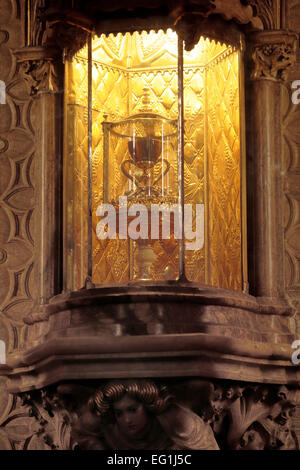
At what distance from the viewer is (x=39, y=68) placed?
4.92 m

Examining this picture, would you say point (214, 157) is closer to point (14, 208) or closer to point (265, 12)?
point (265, 12)

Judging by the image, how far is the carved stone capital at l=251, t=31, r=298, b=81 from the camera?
4.78 meters

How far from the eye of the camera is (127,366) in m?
4.27

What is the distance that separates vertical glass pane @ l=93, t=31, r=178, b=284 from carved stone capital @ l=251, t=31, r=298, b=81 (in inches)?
11.2

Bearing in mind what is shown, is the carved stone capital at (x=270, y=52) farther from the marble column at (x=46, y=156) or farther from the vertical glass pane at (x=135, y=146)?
the marble column at (x=46, y=156)

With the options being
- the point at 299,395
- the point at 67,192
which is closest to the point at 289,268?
the point at 299,395

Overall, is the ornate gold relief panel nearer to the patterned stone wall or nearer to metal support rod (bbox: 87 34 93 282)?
metal support rod (bbox: 87 34 93 282)

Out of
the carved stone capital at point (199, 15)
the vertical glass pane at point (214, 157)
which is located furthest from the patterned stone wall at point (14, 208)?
the carved stone capital at point (199, 15)

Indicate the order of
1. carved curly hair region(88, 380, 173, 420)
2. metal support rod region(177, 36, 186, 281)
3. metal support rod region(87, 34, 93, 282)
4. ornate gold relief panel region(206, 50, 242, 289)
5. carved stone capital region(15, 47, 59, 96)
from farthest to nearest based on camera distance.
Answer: carved stone capital region(15, 47, 59, 96)
ornate gold relief panel region(206, 50, 242, 289)
metal support rod region(87, 34, 93, 282)
metal support rod region(177, 36, 186, 281)
carved curly hair region(88, 380, 173, 420)

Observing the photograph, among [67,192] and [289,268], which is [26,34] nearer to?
[67,192]

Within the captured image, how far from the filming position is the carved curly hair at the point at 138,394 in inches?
167

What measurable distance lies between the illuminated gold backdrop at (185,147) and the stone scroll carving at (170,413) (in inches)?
16.6

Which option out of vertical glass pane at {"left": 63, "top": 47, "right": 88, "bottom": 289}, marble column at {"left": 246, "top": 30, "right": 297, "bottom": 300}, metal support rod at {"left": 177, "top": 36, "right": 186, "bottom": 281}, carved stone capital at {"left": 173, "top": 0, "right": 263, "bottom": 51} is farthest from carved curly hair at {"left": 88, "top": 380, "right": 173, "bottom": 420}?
carved stone capital at {"left": 173, "top": 0, "right": 263, "bottom": 51}

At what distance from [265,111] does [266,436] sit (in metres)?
1.07
